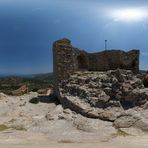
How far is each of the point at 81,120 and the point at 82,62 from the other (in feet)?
32.2

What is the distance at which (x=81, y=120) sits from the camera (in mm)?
19969

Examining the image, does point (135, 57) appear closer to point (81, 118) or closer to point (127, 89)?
point (127, 89)

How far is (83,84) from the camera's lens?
23.8 meters

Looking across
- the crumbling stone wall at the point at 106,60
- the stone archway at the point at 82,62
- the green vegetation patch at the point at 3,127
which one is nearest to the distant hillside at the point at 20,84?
the stone archway at the point at 82,62

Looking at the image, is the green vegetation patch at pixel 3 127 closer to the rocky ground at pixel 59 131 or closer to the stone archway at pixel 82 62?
the rocky ground at pixel 59 131

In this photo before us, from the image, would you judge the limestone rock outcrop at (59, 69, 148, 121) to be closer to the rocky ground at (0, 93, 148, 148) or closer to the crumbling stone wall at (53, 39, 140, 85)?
the rocky ground at (0, 93, 148, 148)

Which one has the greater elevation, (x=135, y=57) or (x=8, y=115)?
(x=135, y=57)

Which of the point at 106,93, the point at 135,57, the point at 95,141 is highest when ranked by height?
the point at 135,57

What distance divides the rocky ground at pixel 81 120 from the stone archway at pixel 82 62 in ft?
9.77

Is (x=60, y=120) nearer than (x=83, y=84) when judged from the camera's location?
Yes

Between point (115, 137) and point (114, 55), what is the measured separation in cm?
1266

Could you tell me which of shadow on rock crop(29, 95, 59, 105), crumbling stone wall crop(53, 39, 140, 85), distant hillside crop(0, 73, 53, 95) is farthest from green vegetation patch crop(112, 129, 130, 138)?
distant hillside crop(0, 73, 53, 95)

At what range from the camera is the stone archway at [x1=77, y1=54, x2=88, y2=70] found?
93.1 ft

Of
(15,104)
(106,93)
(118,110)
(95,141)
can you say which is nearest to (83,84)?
(106,93)
